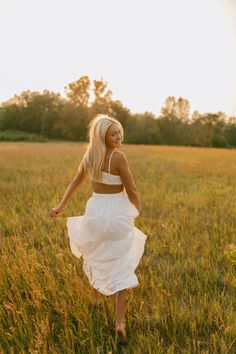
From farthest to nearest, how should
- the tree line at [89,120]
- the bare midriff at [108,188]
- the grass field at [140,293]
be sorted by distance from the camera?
the tree line at [89,120] < the bare midriff at [108,188] < the grass field at [140,293]

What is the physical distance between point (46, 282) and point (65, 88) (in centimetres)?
7209

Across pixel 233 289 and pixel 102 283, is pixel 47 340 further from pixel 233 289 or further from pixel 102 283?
pixel 233 289

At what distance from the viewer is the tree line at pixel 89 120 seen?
218 feet

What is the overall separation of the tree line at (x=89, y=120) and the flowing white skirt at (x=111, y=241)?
61945mm

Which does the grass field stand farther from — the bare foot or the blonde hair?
the blonde hair

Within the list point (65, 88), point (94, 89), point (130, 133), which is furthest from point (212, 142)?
point (65, 88)

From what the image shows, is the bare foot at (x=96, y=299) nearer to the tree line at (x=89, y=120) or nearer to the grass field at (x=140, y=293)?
the grass field at (x=140, y=293)

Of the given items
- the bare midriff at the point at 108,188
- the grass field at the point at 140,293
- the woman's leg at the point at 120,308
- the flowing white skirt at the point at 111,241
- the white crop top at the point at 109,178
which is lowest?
the grass field at the point at 140,293

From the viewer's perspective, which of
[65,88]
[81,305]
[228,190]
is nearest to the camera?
[81,305]

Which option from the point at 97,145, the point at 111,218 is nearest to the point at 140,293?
the point at 111,218

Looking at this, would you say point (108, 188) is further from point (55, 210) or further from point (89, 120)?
point (89, 120)

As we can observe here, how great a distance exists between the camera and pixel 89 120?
6662 centimetres

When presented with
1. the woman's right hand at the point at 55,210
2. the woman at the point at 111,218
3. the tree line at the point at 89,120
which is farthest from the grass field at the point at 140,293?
the tree line at the point at 89,120

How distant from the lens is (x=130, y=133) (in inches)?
2655
